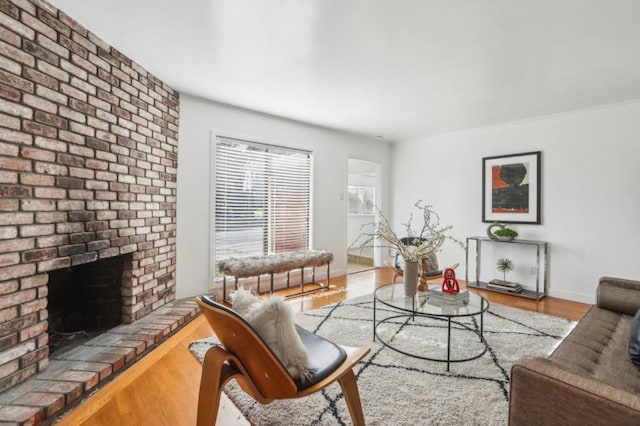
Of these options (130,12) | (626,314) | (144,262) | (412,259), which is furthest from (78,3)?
(626,314)

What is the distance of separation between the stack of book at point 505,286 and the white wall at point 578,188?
0.41 m

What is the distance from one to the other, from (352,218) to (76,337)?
4804 millimetres

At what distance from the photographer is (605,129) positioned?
3578 millimetres

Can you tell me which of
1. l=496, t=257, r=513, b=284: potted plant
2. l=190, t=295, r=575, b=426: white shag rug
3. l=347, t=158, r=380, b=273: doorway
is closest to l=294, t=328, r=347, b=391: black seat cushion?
l=190, t=295, r=575, b=426: white shag rug

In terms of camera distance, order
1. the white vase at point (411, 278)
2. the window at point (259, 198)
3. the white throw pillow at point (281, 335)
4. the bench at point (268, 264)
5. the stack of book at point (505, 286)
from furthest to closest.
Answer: the stack of book at point (505, 286) → the window at point (259, 198) → the bench at point (268, 264) → the white vase at point (411, 278) → the white throw pillow at point (281, 335)

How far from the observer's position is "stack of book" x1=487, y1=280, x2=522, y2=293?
13.1 feet

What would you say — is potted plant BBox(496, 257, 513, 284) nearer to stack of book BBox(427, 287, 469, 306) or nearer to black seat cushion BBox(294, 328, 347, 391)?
stack of book BBox(427, 287, 469, 306)

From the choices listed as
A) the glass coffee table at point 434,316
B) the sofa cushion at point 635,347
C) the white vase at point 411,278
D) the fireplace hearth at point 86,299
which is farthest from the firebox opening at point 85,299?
the sofa cushion at point 635,347

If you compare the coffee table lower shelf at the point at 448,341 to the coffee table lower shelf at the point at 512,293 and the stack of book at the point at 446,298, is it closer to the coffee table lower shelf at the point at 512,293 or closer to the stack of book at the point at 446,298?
the stack of book at the point at 446,298

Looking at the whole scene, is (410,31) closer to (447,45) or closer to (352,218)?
(447,45)

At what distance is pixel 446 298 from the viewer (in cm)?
243

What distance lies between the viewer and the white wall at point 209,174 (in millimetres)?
3408

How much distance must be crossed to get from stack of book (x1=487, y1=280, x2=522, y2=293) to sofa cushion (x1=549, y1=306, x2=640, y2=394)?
194 centimetres

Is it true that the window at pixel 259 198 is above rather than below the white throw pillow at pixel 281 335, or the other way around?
above
